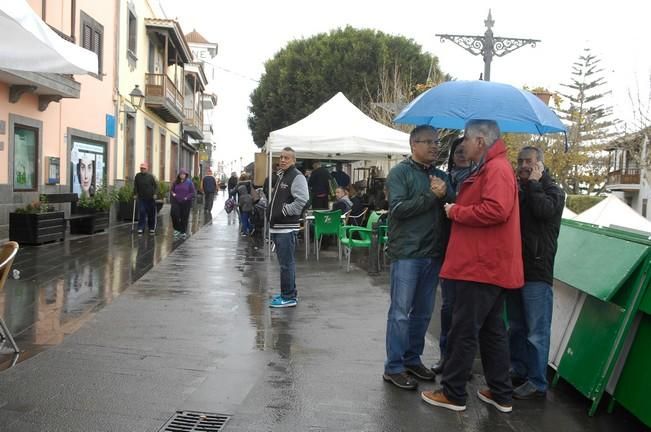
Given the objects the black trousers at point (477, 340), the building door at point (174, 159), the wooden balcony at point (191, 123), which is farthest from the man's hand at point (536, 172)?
the wooden balcony at point (191, 123)

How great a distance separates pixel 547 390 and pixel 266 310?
3.15 metres

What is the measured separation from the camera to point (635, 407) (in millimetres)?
3637

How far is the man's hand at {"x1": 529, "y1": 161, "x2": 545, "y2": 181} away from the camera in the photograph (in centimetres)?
420

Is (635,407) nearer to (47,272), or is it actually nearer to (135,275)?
(135,275)

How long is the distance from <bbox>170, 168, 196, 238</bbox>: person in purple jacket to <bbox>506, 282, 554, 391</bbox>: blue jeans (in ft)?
35.4

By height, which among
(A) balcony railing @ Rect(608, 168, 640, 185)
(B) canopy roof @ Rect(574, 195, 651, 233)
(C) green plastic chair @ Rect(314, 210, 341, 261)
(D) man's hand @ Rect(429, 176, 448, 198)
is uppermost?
(A) balcony railing @ Rect(608, 168, 640, 185)

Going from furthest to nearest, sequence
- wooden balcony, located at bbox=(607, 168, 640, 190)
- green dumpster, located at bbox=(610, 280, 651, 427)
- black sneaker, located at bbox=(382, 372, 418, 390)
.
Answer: wooden balcony, located at bbox=(607, 168, 640, 190) < black sneaker, located at bbox=(382, 372, 418, 390) < green dumpster, located at bbox=(610, 280, 651, 427)

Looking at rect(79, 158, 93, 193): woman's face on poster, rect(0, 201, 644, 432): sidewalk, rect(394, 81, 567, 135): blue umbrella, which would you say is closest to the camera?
rect(0, 201, 644, 432): sidewalk

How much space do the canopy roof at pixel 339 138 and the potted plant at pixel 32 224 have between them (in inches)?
172

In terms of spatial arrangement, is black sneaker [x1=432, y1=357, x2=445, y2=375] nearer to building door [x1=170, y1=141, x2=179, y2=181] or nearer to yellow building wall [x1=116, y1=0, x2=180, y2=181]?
yellow building wall [x1=116, y1=0, x2=180, y2=181]

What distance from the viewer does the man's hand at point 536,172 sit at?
4.20m

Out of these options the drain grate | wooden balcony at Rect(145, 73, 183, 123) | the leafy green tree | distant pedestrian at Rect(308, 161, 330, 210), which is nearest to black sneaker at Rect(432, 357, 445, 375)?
the drain grate

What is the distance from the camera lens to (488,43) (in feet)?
35.7

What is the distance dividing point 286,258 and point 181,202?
26.1ft
